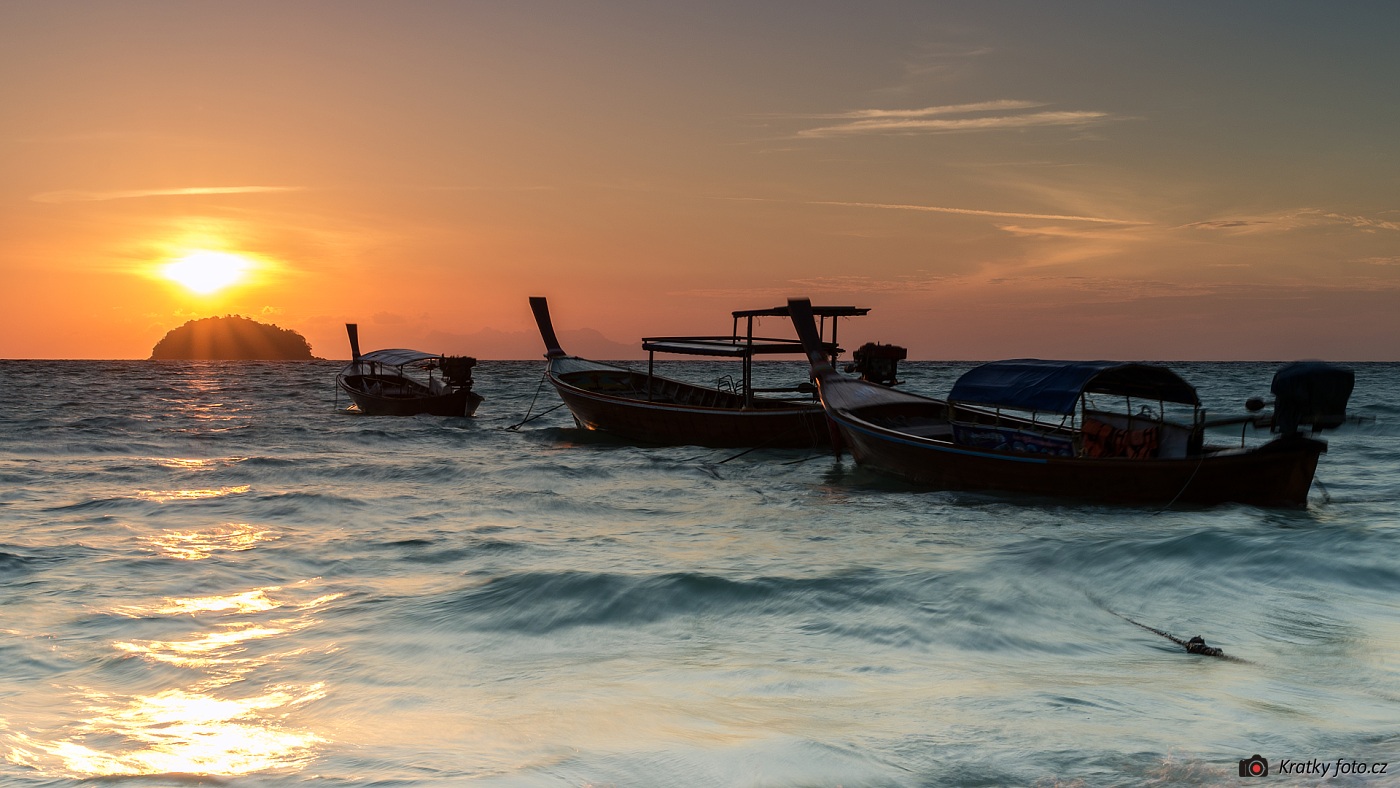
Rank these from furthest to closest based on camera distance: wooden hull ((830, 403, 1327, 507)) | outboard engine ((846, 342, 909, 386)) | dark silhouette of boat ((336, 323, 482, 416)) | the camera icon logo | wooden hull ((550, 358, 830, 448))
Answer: dark silhouette of boat ((336, 323, 482, 416)) → outboard engine ((846, 342, 909, 386)) → wooden hull ((550, 358, 830, 448)) → wooden hull ((830, 403, 1327, 507)) → the camera icon logo

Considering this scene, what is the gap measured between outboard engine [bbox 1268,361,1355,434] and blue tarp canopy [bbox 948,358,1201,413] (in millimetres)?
2285

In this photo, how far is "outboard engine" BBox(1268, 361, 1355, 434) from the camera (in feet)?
43.2

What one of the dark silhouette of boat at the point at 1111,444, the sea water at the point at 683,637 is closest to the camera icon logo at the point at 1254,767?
the sea water at the point at 683,637

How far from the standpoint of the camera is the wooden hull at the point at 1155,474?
1423 centimetres

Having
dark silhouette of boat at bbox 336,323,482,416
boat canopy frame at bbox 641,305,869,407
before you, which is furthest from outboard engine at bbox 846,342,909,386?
dark silhouette of boat at bbox 336,323,482,416

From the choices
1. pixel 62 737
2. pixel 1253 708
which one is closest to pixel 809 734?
pixel 1253 708

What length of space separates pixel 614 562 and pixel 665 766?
6.74 metres

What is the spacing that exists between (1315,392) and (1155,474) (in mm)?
2568

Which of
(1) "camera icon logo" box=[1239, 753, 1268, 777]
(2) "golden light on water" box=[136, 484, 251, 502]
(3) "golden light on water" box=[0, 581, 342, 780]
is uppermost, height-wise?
(1) "camera icon logo" box=[1239, 753, 1268, 777]

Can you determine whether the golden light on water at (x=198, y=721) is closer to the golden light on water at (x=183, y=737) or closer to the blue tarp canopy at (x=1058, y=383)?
the golden light on water at (x=183, y=737)

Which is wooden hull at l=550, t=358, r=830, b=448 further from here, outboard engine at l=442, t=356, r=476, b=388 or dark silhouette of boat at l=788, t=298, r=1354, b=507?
outboard engine at l=442, t=356, r=476, b=388

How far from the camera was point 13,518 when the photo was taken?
50.1 feet

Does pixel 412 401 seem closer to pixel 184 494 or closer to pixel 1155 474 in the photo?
pixel 184 494

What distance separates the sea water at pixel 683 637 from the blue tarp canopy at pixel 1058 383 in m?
1.82
